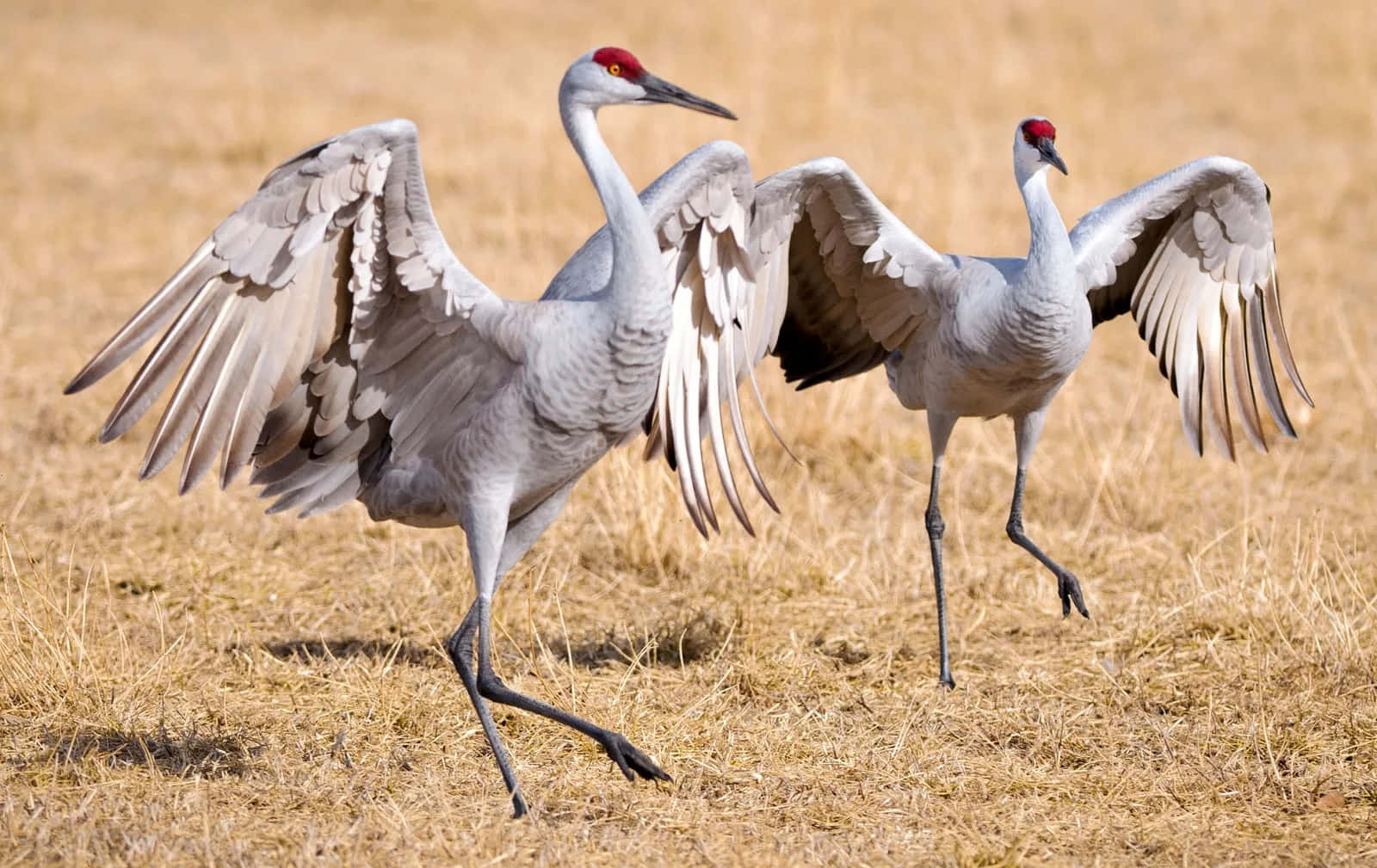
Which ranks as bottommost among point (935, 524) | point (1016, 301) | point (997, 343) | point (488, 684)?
point (488, 684)

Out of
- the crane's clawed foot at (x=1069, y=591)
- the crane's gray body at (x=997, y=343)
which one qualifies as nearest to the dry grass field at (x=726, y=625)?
the crane's clawed foot at (x=1069, y=591)

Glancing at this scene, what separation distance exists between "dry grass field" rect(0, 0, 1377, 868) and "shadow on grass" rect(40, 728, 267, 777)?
12 millimetres

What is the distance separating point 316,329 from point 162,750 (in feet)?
3.66

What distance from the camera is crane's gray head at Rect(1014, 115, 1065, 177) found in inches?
195

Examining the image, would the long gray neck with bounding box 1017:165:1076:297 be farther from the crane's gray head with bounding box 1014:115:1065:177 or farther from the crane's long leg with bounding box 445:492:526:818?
the crane's long leg with bounding box 445:492:526:818

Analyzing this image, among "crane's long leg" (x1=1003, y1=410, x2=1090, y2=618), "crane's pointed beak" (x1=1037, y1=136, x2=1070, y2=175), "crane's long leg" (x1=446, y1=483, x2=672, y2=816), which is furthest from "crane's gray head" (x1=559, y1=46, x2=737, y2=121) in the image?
"crane's long leg" (x1=1003, y1=410, x2=1090, y2=618)

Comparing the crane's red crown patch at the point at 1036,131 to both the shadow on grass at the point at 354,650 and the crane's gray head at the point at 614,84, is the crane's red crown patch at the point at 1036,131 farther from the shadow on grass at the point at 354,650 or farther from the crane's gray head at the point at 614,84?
the shadow on grass at the point at 354,650

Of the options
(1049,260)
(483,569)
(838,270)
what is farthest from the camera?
(838,270)

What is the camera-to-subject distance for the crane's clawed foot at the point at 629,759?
380 centimetres

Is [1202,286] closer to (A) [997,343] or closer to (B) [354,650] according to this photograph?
(A) [997,343]

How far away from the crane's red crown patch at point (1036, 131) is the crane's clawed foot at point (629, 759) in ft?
7.59

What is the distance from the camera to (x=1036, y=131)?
4.98 m

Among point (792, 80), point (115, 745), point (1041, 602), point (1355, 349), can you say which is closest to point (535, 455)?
point (115, 745)

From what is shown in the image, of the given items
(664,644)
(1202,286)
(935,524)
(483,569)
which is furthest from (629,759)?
(1202,286)
